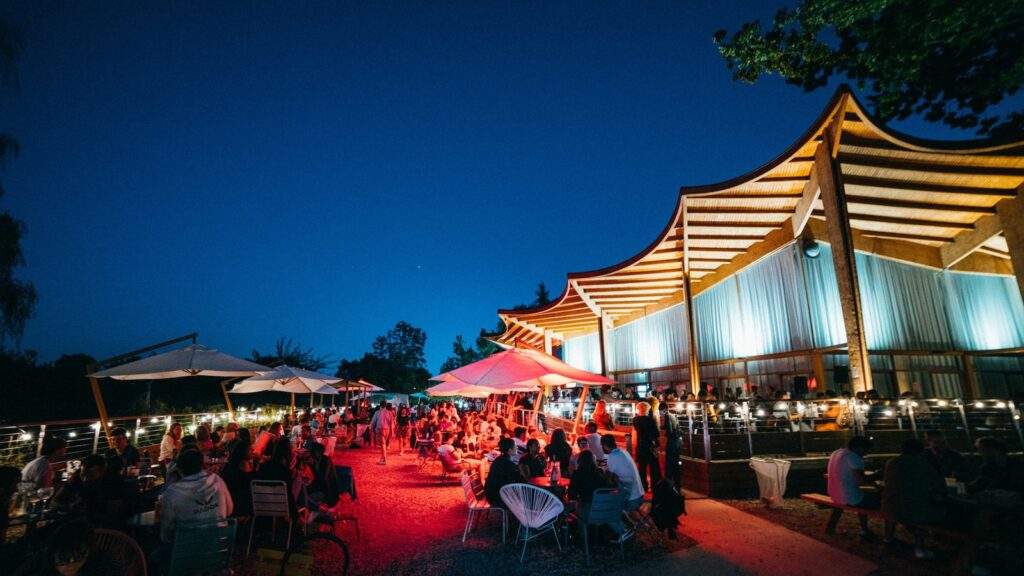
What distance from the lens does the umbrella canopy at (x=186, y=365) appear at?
25.1 ft

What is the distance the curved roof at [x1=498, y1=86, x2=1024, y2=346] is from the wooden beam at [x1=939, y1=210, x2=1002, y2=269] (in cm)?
3

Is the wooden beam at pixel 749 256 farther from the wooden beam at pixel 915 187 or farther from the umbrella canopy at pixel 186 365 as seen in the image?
the umbrella canopy at pixel 186 365

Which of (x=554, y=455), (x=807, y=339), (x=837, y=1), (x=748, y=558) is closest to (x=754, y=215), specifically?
(x=807, y=339)

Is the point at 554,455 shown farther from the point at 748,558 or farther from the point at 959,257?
the point at 959,257

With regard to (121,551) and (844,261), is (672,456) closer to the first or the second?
(844,261)

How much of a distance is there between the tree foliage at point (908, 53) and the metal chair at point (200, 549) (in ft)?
33.9

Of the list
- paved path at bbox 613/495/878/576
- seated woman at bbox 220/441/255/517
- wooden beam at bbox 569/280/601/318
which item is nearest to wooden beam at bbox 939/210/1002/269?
wooden beam at bbox 569/280/601/318

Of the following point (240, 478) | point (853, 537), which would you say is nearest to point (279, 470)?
point (240, 478)

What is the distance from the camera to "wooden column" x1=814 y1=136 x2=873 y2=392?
30.3ft

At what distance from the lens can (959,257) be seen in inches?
568

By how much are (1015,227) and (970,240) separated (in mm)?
3004

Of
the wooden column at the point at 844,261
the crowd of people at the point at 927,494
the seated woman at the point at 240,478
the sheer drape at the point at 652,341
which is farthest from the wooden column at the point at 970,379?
the seated woman at the point at 240,478

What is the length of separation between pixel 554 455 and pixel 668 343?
46.4ft

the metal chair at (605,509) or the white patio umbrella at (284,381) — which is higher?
the white patio umbrella at (284,381)
